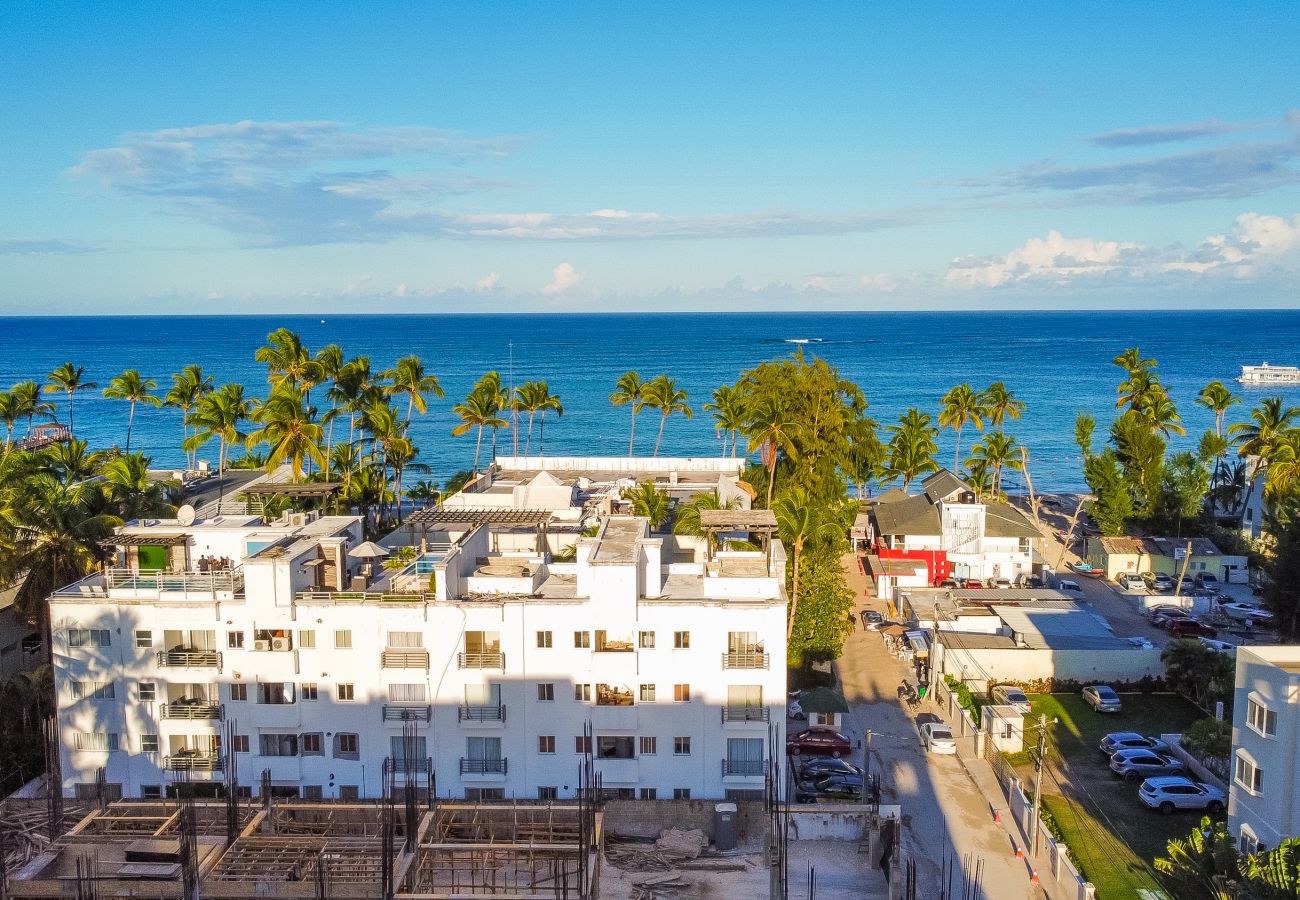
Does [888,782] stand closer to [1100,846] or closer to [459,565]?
[1100,846]

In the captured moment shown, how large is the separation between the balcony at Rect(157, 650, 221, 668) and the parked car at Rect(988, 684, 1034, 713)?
31.5 meters

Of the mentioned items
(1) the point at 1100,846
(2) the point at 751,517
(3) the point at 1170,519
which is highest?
(2) the point at 751,517

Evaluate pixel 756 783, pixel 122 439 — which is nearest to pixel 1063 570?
pixel 756 783

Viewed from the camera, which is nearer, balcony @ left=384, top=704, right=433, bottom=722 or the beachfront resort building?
balcony @ left=384, top=704, right=433, bottom=722

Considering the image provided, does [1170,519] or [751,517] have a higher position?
[751,517]

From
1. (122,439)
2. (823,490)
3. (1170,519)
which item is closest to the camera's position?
(823,490)

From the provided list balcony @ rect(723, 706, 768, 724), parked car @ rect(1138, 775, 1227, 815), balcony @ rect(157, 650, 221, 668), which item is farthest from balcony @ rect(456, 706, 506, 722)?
parked car @ rect(1138, 775, 1227, 815)

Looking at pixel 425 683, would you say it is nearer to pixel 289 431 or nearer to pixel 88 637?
pixel 88 637

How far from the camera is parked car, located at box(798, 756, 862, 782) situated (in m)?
38.2

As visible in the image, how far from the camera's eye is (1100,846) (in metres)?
33.9

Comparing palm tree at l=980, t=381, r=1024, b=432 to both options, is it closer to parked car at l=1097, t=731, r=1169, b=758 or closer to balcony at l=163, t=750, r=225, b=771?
parked car at l=1097, t=731, r=1169, b=758

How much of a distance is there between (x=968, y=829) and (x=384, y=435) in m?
43.9

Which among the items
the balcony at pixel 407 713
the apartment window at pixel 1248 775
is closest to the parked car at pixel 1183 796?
the apartment window at pixel 1248 775

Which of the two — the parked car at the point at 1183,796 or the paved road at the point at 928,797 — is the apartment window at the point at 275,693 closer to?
the paved road at the point at 928,797
